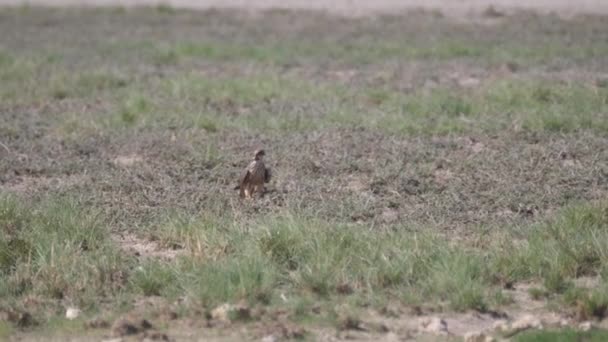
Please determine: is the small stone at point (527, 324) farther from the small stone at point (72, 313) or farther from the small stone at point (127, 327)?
the small stone at point (72, 313)

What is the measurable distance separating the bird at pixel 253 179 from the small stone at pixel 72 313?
104 inches

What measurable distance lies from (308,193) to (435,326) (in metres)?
3.11

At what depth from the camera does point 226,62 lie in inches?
722

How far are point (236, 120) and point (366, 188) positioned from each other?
3253 mm

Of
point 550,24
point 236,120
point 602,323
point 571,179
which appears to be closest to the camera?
point 602,323

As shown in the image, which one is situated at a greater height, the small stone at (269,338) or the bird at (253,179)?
the bird at (253,179)

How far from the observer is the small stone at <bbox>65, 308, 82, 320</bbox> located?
6.88 meters

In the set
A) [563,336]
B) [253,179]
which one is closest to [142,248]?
[253,179]

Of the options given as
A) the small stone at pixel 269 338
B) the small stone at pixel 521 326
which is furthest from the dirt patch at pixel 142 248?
the small stone at pixel 521 326

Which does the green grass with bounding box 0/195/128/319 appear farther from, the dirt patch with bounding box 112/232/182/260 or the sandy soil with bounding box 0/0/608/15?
the sandy soil with bounding box 0/0/608/15

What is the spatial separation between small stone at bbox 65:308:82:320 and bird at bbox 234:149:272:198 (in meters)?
2.63

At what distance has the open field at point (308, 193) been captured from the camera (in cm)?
693

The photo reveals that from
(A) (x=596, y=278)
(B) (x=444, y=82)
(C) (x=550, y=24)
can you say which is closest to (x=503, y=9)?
(C) (x=550, y=24)

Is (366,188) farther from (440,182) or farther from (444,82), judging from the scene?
(444,82)
